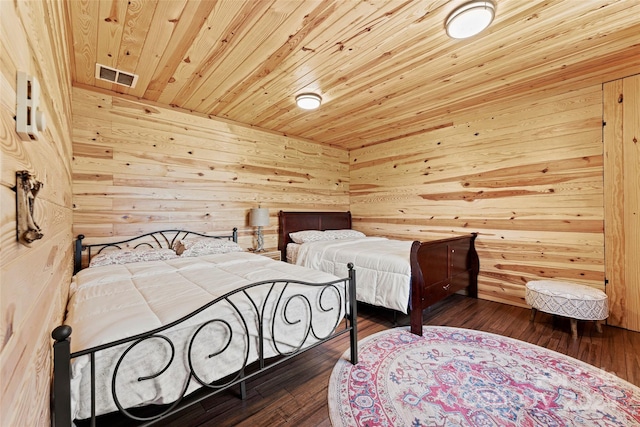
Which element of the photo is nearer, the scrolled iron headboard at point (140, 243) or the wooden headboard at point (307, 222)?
the scrolled iron headboard at point (140, 243)

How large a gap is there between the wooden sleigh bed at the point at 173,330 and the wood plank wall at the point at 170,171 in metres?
0.74

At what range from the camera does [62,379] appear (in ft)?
3.01

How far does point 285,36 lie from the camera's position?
195cm

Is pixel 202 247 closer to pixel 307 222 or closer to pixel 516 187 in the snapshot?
pixel 307 222

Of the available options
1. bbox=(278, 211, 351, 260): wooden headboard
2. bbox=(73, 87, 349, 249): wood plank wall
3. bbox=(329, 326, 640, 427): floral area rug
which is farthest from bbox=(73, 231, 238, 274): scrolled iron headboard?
bbox=(329, 326, 640, 427): floral area rug

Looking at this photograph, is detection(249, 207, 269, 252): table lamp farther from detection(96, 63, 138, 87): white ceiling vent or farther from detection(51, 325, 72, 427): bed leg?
detection(51, 325, 72, 427): bed leg

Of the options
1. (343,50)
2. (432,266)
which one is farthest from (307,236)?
(343,50)

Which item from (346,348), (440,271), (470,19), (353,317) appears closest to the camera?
(470,19)

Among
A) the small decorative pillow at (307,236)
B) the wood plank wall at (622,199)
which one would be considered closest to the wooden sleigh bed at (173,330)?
the small decorative pillow at (307,236)

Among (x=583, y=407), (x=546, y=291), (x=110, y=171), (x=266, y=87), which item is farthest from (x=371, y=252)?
(x=110, y=171)

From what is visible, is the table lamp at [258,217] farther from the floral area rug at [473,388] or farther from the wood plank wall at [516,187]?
the wood plank wall at [516,187]

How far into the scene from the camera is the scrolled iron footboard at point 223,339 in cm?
100

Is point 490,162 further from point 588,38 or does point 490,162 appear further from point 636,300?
point 636,300

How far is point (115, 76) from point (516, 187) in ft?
14.5
